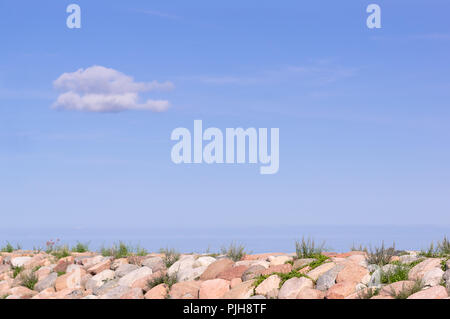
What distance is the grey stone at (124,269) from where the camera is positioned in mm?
13508

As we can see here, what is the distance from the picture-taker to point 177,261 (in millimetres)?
13375

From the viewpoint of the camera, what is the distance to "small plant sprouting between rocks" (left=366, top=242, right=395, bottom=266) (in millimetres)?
11367

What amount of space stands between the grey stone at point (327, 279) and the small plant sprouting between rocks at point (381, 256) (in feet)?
3.07

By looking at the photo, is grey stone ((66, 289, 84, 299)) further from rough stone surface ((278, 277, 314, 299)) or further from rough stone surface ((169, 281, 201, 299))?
rough stone surface ((278, 277, 314, 299))

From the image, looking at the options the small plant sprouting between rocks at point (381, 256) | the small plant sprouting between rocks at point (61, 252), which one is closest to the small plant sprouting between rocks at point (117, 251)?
the small plant sprouting between rocks at point (61, 252)

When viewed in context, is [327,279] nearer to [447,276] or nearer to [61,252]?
[447,276]

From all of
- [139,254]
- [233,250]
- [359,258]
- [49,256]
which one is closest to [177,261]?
[233,250]

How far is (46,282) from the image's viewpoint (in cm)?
1426

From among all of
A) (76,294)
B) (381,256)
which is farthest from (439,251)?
(76,294)

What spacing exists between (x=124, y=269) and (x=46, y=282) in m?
2.13

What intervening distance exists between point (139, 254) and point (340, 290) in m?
6.65

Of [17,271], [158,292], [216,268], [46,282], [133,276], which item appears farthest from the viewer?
[17,271]

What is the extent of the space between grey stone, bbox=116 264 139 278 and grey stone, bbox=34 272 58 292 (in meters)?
1.77
